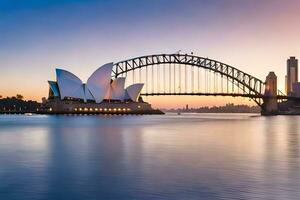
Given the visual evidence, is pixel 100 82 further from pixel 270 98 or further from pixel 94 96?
pixel 270 98

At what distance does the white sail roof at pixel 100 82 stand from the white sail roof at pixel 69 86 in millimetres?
4472

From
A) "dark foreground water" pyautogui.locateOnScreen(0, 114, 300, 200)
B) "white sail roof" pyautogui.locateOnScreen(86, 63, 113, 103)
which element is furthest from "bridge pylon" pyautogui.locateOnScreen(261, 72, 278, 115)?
"dark foreground water" pyautogui.locateOnScreen(0, 114, 300, 200)

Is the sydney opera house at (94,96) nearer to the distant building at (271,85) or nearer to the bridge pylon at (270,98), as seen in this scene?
the bridge pylon at (270,98)

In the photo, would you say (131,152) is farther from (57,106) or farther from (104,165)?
(57,106)

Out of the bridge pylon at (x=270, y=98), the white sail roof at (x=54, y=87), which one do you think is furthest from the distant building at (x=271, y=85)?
the white sail roof at (x=54, y=87)

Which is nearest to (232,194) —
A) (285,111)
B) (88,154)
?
(88,154)

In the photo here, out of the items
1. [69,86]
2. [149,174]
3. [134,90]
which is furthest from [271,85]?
[149,174]

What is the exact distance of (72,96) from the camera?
555 feet

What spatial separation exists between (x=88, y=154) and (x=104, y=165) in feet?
21.1

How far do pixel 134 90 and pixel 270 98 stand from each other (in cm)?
5093

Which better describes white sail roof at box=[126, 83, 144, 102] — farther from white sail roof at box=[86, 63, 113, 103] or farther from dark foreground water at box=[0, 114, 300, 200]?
dark foreground water at box=[0, 114, 300, 200]

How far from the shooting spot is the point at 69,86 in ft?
542

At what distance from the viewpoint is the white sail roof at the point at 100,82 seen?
511ft

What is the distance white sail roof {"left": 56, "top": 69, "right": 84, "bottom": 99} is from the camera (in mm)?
160837
